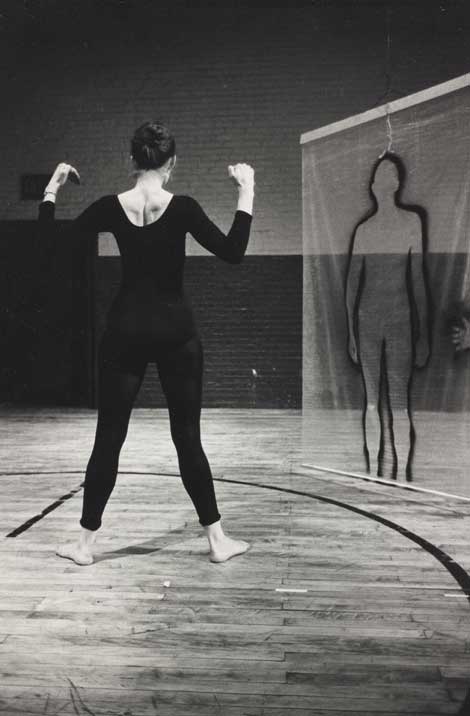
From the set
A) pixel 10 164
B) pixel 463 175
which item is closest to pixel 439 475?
pixel 463 175

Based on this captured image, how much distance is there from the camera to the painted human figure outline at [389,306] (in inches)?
142

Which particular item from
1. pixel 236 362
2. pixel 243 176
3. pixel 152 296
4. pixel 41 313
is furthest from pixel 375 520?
pixel 41 313

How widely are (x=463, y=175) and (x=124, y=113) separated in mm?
4640

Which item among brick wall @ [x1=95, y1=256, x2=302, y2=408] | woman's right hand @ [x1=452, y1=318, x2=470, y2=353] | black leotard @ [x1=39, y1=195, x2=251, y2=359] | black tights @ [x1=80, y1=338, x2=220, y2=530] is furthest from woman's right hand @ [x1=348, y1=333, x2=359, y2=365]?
brick wall @ [x1=95, y1=256, x2=302, y2=408]

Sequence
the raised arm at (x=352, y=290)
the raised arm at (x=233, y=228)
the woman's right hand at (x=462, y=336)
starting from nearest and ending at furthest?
the raised arm at (x=233, y=228) → the woman's right hand at (x=462, y=336) → the raised arm at (x=352, y=290)

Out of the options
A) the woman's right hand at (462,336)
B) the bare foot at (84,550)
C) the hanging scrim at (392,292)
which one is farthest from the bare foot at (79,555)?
the woman's right hand at (462,336)

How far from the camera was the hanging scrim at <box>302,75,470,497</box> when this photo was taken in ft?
11.2

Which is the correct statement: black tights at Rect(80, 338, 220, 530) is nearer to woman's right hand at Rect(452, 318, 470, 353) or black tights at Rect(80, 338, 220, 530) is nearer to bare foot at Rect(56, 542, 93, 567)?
bare foot at Rect(56, 542, 93, 567)

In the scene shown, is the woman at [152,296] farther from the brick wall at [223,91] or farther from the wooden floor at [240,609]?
the brick wall at [223,91]

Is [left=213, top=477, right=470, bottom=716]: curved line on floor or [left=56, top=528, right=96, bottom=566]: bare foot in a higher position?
[left=56, top=528, right=96, bottom=566]: bare foot

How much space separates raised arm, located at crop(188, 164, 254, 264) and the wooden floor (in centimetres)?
101

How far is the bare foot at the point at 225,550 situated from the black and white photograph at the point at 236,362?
13mm

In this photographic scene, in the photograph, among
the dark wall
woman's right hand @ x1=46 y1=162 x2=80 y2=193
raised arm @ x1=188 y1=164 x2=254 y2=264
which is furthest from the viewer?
the dark wall

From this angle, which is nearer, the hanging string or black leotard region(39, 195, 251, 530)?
black leotard region(39, 195, 251, 530)
